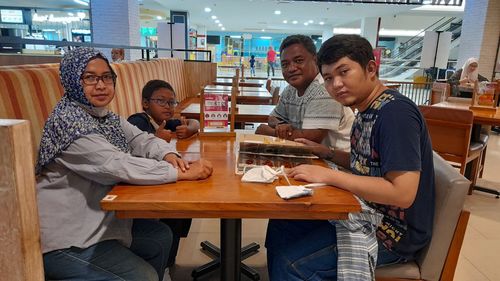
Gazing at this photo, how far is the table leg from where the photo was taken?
1.76 m

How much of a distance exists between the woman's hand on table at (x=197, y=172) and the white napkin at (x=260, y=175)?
0.14m

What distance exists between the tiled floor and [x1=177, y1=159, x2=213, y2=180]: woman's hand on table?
3.69 feet

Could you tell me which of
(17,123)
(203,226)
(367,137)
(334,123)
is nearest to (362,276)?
(367,137)

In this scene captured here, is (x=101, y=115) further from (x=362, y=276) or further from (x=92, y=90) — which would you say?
(x=362, y=276)

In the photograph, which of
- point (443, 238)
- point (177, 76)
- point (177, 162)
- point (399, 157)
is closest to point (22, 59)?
point (177, 76)

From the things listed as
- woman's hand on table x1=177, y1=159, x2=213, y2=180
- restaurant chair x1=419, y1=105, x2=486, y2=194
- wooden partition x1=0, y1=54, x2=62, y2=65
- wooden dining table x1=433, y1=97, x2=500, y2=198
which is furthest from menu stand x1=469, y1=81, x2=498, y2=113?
wooden partition x1=0, y1=54, x2=62, y2=65

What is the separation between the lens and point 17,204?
64cm

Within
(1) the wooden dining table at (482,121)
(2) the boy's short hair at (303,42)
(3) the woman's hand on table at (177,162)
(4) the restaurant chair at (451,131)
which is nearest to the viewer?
(3) the woman's hand on table at (177,162)

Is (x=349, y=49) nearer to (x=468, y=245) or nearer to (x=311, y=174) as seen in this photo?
(x=311, y=174)

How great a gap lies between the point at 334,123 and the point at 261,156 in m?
0.48

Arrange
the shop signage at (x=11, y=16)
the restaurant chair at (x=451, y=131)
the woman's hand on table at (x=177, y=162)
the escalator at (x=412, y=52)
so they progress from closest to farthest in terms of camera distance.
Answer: the woman's hand on table at (x=177, y=162)
the restaurant chair at (x=451, y=131)
the shop signage at (x=11, y=16)
the escalator at (x=412, y=52)

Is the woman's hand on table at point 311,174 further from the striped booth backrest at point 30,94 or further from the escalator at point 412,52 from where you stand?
the escalator at point 412,52

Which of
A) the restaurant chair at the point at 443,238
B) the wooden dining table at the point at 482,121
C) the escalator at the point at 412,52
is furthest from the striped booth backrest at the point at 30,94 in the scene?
the escalator at the point at 412,52

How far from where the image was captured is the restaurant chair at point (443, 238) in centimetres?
124
